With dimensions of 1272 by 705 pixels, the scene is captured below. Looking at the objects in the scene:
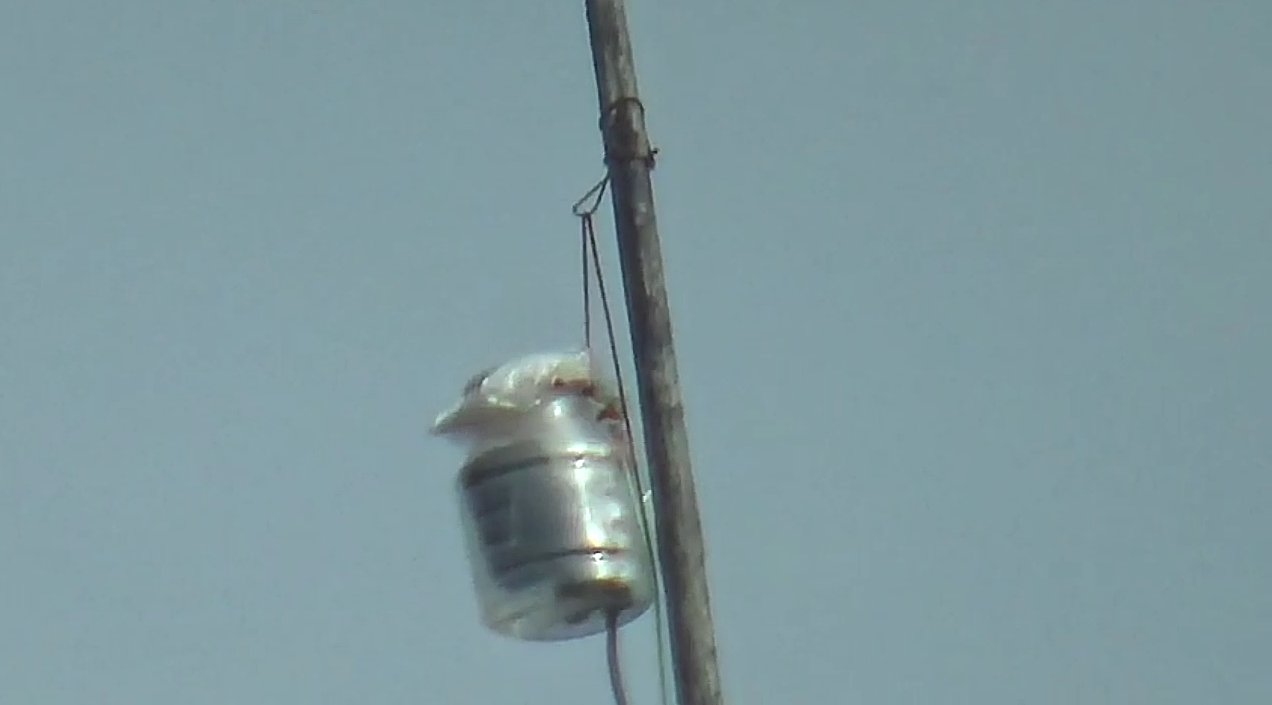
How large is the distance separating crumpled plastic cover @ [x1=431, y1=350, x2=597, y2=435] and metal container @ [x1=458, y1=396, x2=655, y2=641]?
43 mm

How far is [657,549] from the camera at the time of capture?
20.1ft

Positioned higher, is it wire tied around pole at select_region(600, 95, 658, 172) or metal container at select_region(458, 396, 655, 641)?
wire tied around pole at select_region(600, 95, 658, 172)

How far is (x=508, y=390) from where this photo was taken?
640 cm

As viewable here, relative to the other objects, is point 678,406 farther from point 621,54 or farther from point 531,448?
point 621,54

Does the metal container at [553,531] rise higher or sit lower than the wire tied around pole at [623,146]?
lower

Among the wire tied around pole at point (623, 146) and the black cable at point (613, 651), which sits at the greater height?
the wire tied around pole at point (623, 146)

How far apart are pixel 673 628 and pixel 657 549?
270mm

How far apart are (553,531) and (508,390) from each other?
1.23 feet

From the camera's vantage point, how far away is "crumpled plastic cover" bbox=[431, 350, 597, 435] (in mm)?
6395

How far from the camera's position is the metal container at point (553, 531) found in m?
6.18

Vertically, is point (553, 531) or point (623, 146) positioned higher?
point (623, 146)

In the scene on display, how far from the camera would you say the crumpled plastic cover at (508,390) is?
21.0 feet

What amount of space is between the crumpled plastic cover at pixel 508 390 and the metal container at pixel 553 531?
0.14 ft

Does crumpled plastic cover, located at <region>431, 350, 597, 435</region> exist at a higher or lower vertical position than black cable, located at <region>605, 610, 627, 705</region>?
higher
